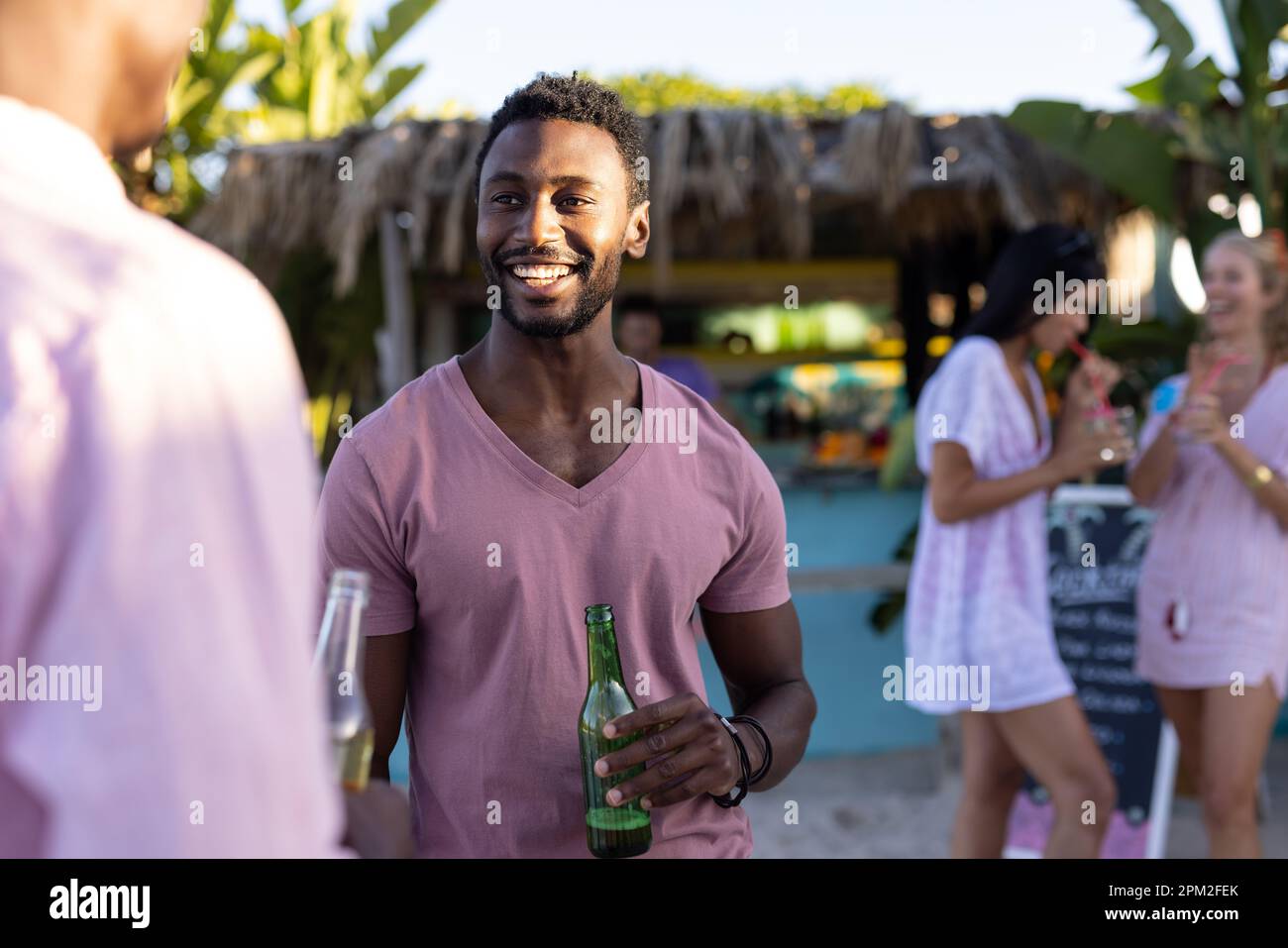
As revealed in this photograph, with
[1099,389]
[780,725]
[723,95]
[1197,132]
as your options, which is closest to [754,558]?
[780,725]

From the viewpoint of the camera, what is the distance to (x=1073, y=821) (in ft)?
11.4

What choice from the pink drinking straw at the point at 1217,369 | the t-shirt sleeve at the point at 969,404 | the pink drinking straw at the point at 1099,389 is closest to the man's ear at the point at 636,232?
the t-shirt sleeve at the point at 969,404

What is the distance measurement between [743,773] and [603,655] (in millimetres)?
263

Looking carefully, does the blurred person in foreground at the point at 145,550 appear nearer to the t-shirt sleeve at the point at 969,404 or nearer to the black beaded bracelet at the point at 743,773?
the black beaded bracelet at the point at 743,773

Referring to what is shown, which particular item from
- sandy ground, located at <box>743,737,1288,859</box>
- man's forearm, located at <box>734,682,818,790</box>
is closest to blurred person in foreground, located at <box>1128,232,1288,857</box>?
sandy ground, located at <box>743,737,1288,859</box>

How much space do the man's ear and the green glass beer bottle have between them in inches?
24.5

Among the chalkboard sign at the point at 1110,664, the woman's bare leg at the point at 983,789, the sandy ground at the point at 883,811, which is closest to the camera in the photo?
the woman's bare leg at the point at 983,789

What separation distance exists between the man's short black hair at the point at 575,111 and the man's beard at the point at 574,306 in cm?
17

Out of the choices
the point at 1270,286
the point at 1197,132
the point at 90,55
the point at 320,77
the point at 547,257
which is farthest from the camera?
the point at 320,77

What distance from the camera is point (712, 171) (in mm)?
6695

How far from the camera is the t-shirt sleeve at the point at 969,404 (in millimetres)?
3559

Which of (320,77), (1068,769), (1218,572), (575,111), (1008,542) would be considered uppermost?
(320,77)

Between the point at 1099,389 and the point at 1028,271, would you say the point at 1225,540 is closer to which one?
the point at 1099,389
